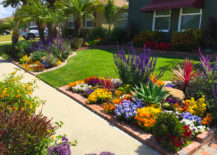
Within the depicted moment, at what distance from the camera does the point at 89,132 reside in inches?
145

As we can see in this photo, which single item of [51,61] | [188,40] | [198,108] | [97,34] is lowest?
[198,108]

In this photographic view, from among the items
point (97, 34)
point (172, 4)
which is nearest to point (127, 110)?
point (172, 4)

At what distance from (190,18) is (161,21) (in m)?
2.32

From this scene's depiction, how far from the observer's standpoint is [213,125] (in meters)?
3.68

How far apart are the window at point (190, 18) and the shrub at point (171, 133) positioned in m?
10.7

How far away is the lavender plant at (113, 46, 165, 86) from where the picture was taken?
4.98 meters

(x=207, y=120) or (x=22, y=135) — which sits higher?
(x=22, y=135)

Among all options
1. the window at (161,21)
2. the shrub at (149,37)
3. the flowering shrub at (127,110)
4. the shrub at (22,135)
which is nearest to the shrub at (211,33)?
the shrub at (149,37)

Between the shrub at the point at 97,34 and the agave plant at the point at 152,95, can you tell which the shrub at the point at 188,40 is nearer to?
the shrub at the point at 97,34

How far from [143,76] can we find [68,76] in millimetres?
3515

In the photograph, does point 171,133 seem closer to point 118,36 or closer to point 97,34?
point 118,36

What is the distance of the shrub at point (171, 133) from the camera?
292 centimetres

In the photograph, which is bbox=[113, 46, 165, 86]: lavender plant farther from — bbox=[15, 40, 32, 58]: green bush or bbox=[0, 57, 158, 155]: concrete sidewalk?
bbox=[15, 40, 32, 58]: green bush

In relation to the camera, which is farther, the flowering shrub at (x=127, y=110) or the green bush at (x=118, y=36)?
the green bush at (x=118, y=36)
